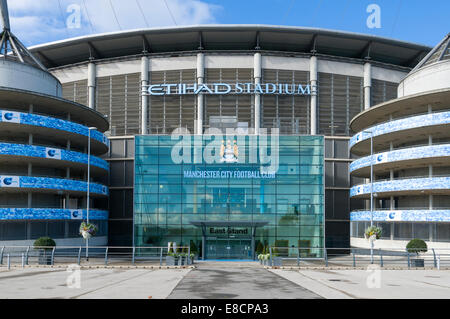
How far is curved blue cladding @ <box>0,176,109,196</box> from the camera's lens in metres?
47.7

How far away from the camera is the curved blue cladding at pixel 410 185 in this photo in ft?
149

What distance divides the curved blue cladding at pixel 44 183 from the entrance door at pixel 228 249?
53.3 feet

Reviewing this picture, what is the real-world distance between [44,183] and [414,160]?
39428mm

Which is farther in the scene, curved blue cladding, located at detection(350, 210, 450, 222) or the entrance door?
the entrance door

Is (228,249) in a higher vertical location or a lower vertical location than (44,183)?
lower

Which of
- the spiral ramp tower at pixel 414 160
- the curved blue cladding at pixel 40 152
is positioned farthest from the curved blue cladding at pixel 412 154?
the curved blue cladding at pixel 40 152

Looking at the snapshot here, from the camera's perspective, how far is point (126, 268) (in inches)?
1355

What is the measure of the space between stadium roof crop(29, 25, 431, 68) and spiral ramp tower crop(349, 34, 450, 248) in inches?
611

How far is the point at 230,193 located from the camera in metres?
53.3

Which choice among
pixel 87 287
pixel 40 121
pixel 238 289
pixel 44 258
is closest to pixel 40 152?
pixel 40 121

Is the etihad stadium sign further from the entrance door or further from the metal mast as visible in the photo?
the entrance door

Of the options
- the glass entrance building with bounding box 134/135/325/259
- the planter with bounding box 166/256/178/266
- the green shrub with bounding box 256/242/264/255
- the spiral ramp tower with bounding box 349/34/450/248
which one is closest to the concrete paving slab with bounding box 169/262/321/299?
the planter with bounding box 166/256/178/266

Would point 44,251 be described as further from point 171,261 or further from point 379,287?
point 379,287

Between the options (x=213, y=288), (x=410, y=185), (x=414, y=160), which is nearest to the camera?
(x=213, y=288)
